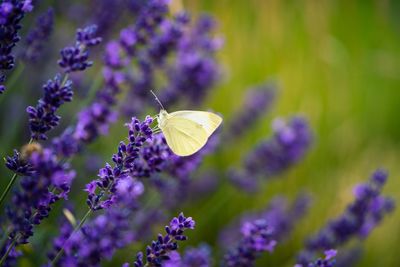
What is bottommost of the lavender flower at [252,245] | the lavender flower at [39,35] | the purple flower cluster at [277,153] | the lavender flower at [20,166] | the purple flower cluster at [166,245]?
the purple flower cluster at [166,245]

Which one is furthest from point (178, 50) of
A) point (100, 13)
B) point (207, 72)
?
point (100, 13)

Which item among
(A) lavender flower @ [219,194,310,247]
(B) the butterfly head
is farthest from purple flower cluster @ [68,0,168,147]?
(A) lavender flower @ [219,194,310,247]

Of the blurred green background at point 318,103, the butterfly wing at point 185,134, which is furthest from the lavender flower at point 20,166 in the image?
the blurred green background at point 318,103

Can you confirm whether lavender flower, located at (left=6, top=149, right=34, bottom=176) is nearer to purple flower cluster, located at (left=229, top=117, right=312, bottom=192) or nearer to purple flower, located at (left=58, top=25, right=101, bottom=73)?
purple flower, located at (left=58, top=25, right=101, bottom=73)

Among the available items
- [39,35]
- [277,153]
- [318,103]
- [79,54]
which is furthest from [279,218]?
[318,103]

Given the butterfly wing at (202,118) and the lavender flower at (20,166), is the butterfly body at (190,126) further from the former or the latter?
the lavender flower at (20,166)

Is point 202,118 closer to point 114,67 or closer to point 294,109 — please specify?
point 114,67
